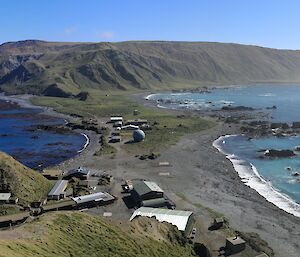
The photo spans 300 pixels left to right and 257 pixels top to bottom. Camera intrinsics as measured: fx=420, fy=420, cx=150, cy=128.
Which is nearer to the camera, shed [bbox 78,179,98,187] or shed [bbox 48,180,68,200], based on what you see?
shed [bbox 48,180,68,200]

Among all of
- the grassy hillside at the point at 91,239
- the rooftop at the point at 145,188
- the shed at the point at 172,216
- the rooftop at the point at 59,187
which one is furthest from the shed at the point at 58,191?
the grassy hillside at the point at 91,239

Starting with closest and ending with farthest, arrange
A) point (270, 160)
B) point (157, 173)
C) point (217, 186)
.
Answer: point (217, 186)
point (157, 173)
point (270, 160)

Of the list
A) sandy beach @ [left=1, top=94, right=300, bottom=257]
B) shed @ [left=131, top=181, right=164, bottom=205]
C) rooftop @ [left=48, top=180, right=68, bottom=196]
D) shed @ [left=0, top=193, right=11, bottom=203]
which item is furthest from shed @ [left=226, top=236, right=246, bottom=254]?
shed @ [left=0, top=193, right=11, bottom=203]

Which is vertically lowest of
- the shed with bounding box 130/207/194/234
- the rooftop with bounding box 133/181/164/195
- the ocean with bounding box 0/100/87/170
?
the ocean with bounding box 0/100/87/170

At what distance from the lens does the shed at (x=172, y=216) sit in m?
50.4

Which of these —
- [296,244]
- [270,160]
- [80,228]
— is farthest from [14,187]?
[270,160]

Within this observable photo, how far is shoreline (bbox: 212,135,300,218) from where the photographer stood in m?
64.1

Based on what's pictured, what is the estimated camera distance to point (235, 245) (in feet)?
155

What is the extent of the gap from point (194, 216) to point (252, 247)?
34.1ft

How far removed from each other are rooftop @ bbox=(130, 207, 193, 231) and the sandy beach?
3.55m

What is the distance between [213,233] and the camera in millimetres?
52125

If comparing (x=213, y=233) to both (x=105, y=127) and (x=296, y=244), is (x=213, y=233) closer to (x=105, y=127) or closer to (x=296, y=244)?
(x=296, y=244)

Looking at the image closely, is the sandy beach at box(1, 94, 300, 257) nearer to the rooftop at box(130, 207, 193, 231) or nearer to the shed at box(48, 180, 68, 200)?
the rooftop at box(130, 207, 193, 231)

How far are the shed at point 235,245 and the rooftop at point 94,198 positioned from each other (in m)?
20.5
